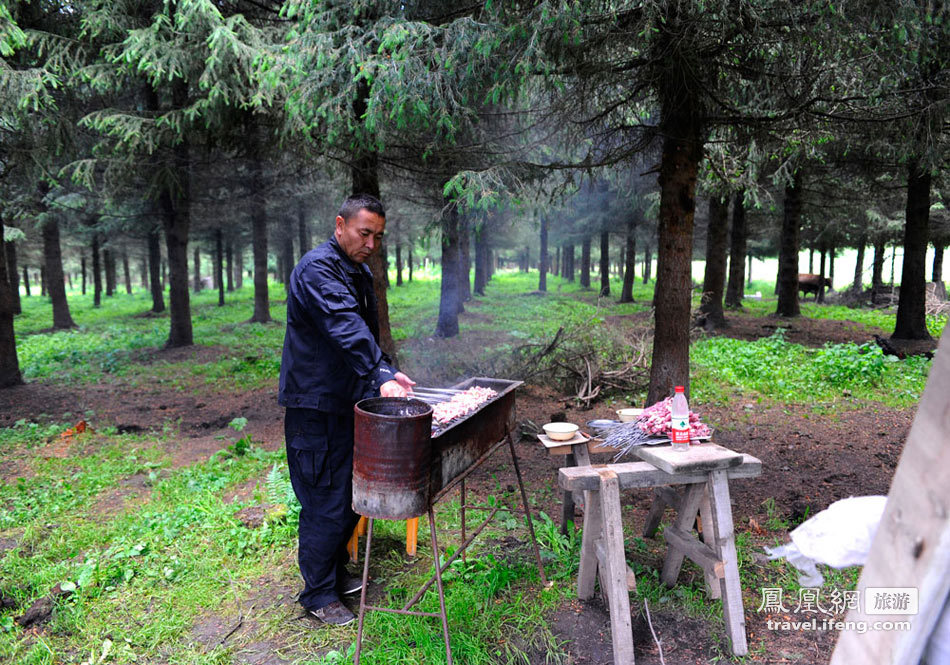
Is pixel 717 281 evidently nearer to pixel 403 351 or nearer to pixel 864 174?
pixel 864 174

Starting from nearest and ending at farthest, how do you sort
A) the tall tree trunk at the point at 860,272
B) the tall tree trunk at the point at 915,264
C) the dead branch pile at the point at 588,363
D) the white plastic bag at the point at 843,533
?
1. the white plastic bag at the point at 843,533
2. the dead branch pile at the point at 588,363
3. the tall tree trunk at the point at 915,264
4. the tall tree trunk at the point at 860,272

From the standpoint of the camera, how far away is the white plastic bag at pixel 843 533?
1.36 metres

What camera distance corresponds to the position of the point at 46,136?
8.33 metres

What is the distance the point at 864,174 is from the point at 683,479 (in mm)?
12166

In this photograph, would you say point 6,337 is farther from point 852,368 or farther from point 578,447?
point 852,368

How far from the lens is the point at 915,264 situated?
10.8m

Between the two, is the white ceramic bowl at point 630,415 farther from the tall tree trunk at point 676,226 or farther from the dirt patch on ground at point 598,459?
the tall tree trunk at point 676,226

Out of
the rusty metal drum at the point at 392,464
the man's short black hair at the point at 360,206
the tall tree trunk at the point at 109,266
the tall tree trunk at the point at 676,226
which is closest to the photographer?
the rusty metal drum at the point at 392,464

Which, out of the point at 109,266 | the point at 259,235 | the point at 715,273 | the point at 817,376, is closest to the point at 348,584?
the point at 817,376

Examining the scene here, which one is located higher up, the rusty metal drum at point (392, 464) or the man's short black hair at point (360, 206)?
the man's short black hair at point (360, 206)

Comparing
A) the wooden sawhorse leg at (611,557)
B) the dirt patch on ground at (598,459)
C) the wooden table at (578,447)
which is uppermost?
the wooden table at (578,447)

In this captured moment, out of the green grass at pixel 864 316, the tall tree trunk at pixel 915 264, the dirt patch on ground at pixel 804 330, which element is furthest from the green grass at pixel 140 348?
the green grass at pixel 864 316

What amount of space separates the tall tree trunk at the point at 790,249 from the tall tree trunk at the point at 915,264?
9.06 ft

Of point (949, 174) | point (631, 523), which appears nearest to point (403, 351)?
point (631, 523)
